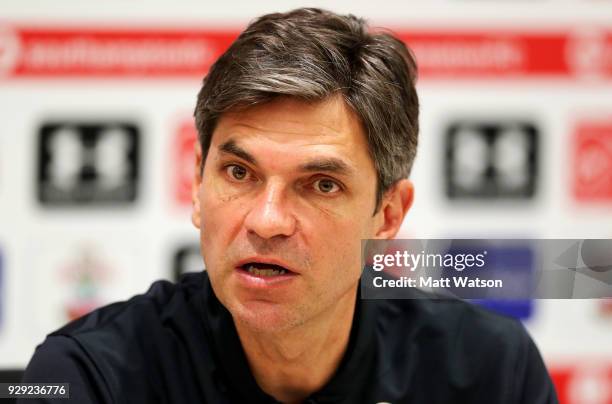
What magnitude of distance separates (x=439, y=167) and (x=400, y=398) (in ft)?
4.53

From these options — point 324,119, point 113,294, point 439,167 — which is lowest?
point 113,294

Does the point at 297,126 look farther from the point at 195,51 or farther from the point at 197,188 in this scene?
the point at 195,51

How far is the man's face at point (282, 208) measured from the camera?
51.0 inches

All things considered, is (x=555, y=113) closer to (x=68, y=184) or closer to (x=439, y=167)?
(x=439, y=167)

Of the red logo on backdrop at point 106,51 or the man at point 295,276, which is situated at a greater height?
the red logo on backdrop at point 106,51

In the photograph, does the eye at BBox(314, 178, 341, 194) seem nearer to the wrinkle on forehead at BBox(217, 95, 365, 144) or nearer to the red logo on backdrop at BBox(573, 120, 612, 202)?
the wrinkle on forehead at BBox(217, 95, 365, 144)

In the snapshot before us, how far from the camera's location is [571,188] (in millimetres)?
2793

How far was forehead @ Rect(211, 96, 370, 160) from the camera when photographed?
1.33m

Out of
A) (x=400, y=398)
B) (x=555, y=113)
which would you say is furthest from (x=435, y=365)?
Result: (x=555, y=113)

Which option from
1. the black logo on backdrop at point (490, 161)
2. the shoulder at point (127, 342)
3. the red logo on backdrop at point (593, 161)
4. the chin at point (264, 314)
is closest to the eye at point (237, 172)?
the chin at point (264, 314)

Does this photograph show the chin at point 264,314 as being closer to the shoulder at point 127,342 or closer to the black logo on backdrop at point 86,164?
the shoulder at point 127,342

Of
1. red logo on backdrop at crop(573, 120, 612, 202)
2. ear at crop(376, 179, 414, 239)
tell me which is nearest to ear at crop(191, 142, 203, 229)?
ear at crop(376, 179, 414, 239)

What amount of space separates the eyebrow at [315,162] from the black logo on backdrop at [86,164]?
1503 mm

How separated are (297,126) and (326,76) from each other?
11 centimetres
